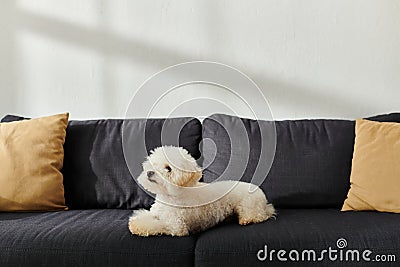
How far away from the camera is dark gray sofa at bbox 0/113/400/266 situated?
207cm

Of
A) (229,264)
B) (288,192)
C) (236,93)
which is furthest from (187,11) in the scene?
(229,264)

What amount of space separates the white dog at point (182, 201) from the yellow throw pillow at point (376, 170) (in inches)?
16.6

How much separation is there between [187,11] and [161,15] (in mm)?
131

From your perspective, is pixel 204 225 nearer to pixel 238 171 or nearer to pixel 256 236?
pixel 256 236

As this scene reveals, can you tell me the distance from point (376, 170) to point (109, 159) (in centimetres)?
110

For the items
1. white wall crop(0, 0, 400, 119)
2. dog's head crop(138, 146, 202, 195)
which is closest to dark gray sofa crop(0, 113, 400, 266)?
dog's head crop(138, 146, 202, 195)

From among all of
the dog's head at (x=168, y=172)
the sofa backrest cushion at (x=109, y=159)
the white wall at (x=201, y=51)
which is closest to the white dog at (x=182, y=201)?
the dog's head at (x=168, y=172)
